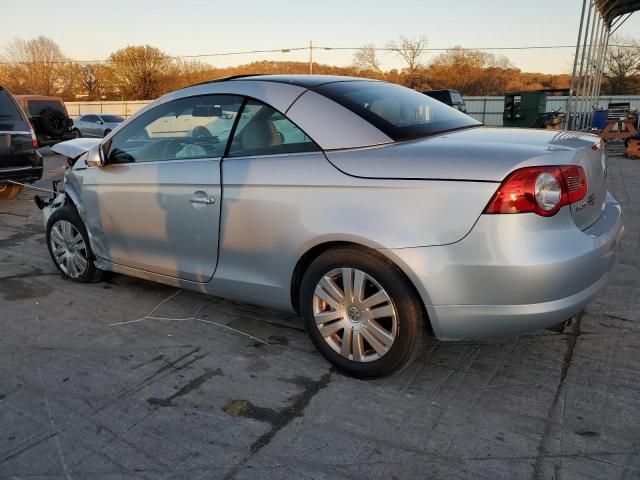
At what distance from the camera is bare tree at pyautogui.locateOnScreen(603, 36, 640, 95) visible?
47.6 metres

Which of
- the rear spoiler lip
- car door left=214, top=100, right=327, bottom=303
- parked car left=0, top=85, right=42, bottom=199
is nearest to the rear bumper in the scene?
car door left=214, top=100, right=327, bottom=303

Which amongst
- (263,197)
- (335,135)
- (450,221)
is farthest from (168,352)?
(450,221)

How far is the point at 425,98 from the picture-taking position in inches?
144

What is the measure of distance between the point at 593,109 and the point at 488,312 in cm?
2097

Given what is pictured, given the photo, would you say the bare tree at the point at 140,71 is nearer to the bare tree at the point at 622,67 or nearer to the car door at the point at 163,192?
the bare tree at the point at 622,67

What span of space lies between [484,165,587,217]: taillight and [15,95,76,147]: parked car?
17713 millimetres

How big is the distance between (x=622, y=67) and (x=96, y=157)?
54936 millimetres

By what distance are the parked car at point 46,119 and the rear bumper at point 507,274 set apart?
17.5 meters

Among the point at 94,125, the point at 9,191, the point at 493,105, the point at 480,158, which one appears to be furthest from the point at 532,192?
the point at 493,105

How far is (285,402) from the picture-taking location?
273 cm

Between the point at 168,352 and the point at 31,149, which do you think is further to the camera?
the point at 31,149

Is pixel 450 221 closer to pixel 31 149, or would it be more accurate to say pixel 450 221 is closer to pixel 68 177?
pixel 68 177

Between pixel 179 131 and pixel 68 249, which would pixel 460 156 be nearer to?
pixel 179 131

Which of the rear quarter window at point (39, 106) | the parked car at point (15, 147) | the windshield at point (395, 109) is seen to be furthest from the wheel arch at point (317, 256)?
the rear quarter window at point (39, 106)
